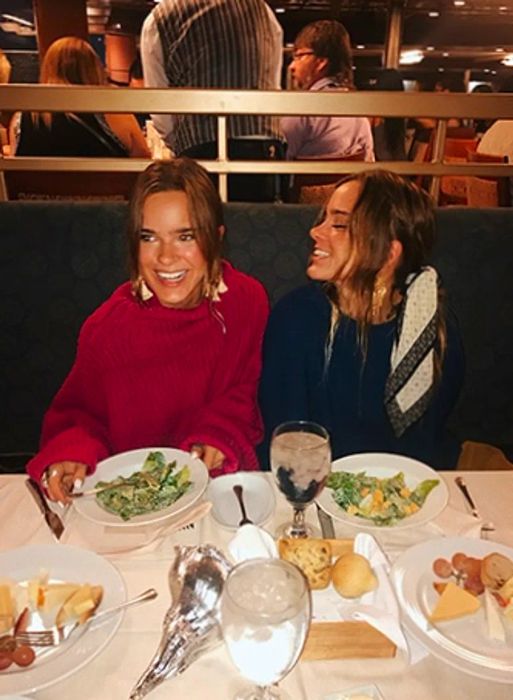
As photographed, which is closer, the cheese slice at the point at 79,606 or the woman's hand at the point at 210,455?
the cheese slice at the point at 79,606

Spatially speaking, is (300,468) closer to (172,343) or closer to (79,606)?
(79,606)

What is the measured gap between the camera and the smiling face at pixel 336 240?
1.53 m

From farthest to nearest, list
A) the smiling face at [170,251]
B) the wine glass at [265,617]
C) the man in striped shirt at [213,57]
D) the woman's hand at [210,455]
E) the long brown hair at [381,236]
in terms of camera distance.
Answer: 1. the man in striped shirt at [213,57]
2. the long brown hair at [381,236]
3. the smiling face at [170,251]
4. the woman's hand at [210,455]
5. the wine glass at [265,617]

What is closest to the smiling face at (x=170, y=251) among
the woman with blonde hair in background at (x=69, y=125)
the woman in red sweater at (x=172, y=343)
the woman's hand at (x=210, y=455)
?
the woman in red sweater at (x=172, y=343)

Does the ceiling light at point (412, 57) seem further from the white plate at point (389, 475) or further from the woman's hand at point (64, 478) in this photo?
the woman's hand at point (64, 478)

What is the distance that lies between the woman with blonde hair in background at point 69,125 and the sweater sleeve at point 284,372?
133 centimetres

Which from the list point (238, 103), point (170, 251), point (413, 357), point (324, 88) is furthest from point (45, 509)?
point (324, 88)

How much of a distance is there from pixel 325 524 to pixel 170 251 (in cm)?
73

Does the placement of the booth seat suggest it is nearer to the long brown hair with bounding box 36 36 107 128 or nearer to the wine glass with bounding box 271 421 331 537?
the long brown hair with bounding box 36 36 107 128

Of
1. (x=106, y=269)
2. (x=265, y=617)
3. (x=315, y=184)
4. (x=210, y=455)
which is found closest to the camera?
(x=265, y=617)

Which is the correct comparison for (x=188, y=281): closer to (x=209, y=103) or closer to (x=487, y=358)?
(x=209, y=103)

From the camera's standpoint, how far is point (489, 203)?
3.15 m

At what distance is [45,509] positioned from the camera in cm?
105

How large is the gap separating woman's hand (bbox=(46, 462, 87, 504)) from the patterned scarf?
81 centimetres
